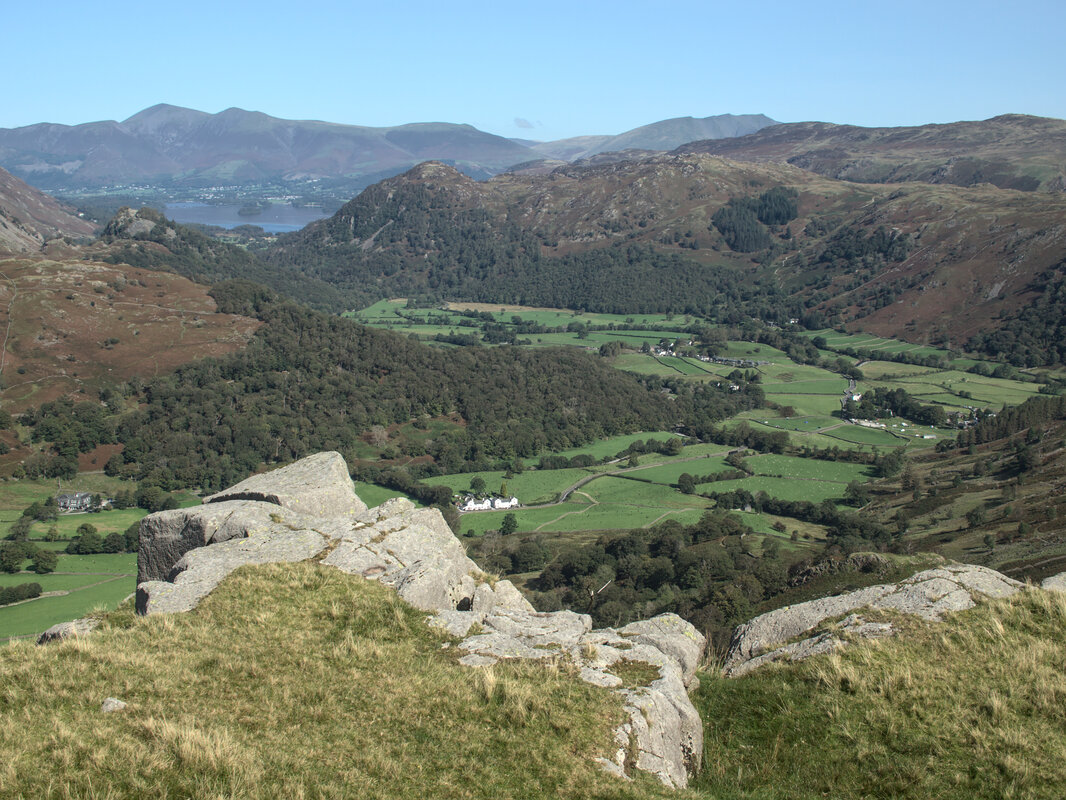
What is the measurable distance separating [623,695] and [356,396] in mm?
116380

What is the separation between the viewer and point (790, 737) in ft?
47.3

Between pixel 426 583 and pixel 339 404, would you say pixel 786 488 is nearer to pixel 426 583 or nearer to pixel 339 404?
pixel 339 404

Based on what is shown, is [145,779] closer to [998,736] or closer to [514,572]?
[998,736]

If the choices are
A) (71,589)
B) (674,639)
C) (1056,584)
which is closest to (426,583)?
(674,639)

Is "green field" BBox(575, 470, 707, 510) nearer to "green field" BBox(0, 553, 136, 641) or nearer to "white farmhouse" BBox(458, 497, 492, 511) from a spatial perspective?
"white farmhouse" BBox(458, 497, 492, 511)

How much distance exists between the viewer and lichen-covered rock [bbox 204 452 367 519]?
25.8 metres

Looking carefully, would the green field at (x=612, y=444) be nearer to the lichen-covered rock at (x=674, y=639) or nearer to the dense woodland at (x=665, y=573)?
the dense woodland at (x=665, y=573)

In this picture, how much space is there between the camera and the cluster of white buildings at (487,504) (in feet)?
308

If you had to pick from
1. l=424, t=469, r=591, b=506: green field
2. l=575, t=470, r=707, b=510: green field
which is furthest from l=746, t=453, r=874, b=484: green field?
l=424, t=469, r=591, b=506: green field

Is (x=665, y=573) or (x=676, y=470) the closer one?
(x=665, y=573)

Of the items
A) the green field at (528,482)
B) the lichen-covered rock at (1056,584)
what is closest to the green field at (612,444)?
the green field at (528,482)

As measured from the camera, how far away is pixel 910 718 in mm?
14281

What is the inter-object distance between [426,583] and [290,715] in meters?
6.69

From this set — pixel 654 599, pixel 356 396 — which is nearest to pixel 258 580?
pixel 654 599
